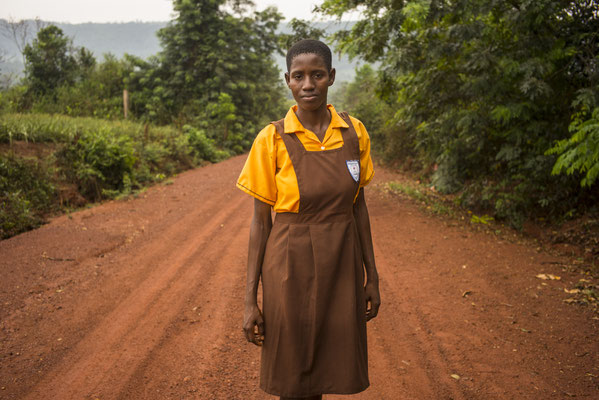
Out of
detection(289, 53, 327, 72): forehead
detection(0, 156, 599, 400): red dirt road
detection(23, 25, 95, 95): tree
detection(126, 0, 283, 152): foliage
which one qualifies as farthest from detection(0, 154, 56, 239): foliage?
Answer: detection(23, 25, 95, 95): tree

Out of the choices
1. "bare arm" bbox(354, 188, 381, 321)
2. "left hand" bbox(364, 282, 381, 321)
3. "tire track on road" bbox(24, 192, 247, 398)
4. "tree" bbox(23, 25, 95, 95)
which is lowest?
"tire track on road" bbox(24, 192, 247, 398)

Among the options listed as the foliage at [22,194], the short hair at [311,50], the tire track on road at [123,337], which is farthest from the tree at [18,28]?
the short hair at [311,50]

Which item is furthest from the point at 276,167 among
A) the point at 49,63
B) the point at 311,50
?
the point at 49,63

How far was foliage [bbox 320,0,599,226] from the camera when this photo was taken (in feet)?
20.3

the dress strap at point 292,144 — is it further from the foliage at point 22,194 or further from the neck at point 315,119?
the foliage at point 22,194

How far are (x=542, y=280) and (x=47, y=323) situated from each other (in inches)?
223

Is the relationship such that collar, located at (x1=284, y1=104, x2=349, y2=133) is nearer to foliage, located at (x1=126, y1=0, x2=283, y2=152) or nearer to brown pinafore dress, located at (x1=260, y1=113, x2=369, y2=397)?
brown pinafore dress, located at (x1=260, y1=113, x2=369, y2=397)

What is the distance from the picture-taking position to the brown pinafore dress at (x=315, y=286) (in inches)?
75.7

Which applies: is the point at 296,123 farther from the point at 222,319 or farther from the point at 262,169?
the point at 222,319

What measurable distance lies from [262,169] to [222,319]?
2.76 meters

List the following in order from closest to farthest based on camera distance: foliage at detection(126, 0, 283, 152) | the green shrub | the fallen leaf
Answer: the fallen leaf, the green shrub, foliage at detection(126, 0, 283, 152)

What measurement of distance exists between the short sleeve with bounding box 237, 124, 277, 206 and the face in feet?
0.71

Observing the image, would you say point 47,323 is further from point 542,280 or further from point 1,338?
point 542,280

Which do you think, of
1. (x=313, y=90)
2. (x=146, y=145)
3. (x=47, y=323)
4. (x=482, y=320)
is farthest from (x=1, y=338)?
(x=146, y=145)
